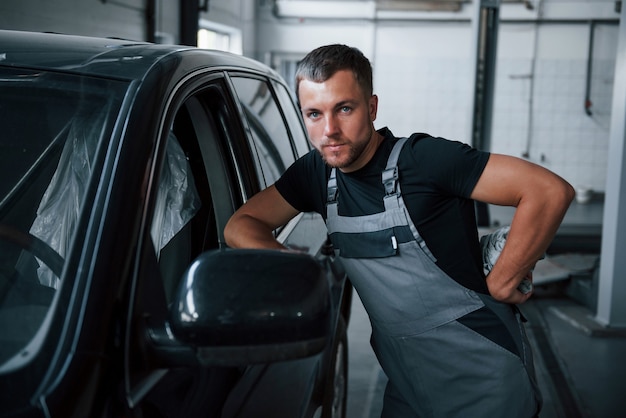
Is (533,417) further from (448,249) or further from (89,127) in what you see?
(89,127)

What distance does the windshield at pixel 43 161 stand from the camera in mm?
1309

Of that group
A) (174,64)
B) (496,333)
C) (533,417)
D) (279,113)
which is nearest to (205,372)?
(174,64)

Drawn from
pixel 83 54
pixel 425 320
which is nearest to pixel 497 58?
pixel 425 320

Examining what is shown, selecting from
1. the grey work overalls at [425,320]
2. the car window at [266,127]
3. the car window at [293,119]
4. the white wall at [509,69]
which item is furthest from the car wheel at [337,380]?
the white wall at [509,69]

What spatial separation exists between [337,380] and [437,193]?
4.01 ft

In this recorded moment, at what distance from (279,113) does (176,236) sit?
1.22m

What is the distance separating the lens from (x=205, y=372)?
4.46 ft

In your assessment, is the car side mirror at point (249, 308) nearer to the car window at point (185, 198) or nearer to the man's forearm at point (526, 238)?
the car window at point (185, 198)

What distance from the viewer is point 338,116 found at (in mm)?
1692

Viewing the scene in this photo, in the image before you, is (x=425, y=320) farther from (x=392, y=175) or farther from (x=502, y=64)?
(x=502, y=64)

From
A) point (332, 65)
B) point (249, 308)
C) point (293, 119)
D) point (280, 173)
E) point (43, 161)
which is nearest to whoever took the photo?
point (249, 308)

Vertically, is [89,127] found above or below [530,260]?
above

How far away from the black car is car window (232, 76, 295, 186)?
196mm

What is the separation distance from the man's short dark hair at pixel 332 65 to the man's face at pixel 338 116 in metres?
0.01
